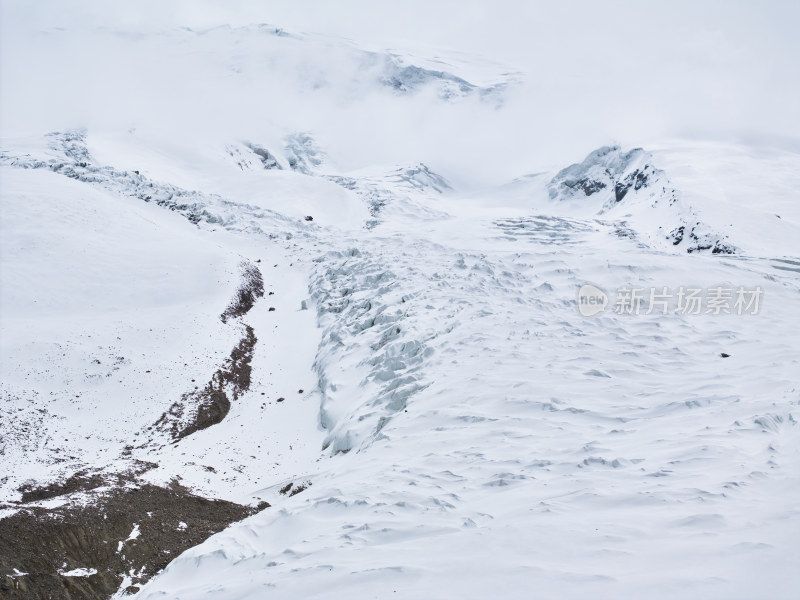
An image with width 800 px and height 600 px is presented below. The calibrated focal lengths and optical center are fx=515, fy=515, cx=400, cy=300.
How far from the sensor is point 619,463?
11.6 meters

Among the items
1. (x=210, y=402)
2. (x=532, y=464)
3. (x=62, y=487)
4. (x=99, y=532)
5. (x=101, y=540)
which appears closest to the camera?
(x=532, y=464)

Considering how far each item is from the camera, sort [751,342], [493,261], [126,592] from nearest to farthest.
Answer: [126,592] → [751,342] → [493,261]

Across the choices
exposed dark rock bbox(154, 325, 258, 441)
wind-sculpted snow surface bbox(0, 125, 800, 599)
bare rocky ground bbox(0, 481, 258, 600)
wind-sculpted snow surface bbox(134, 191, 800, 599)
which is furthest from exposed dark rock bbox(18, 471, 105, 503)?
wind-sculpted snow surface bbox(134, 191, 800, 599)

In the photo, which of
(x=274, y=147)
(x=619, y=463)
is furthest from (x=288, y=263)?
(x=274, y=147)

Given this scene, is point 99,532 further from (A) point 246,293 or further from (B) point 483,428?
(A) point 246,293

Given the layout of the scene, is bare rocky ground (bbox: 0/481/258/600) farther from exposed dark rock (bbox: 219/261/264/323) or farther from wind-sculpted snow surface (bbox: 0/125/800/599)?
exposed dark rock (bbox: 219/261/264/323)

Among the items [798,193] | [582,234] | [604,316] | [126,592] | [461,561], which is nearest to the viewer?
[461,561]

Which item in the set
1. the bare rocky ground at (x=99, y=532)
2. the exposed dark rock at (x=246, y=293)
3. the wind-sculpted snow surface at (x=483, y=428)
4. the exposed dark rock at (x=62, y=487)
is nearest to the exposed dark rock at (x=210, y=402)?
the wind-sculpted snow surface at (x=483, y=428)

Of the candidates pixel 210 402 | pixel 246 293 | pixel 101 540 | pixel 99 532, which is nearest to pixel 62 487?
pixel 99 532

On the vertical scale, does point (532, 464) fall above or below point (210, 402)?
above

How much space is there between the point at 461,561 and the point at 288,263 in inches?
1506

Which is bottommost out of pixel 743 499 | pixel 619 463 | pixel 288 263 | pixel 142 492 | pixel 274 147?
pixel 142 492

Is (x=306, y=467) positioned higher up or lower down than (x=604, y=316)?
lower down

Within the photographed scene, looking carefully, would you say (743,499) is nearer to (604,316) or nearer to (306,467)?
(306,467)
